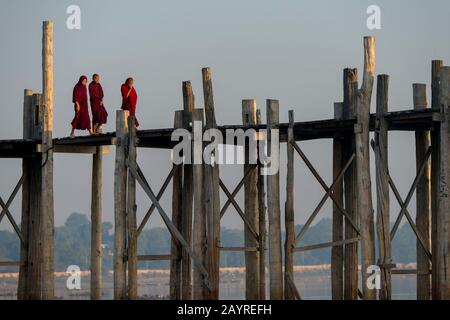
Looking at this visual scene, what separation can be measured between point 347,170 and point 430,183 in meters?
1.41

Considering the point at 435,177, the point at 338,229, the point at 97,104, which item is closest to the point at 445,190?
the point at 435,177

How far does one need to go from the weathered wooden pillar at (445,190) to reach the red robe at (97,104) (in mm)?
7061

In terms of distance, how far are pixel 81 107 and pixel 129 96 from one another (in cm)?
87

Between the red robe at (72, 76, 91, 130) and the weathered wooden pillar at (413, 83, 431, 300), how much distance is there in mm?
5795

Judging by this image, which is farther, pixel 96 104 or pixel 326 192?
pixel 96 104

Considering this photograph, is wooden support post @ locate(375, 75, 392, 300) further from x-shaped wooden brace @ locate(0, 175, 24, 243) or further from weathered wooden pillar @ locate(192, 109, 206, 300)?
x-shaped wooden brace @ locate(0, 175, 24, 243)

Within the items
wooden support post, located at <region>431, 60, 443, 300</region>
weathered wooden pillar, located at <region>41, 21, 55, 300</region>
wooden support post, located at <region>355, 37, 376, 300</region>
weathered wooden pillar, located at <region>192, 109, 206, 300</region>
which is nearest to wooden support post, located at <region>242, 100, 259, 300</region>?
weathered wooden pillar, located at <region>192, 109, 206, 300</region>

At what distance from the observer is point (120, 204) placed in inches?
1028

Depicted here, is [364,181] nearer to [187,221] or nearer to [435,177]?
[435,177]

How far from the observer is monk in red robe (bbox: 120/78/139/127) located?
27438 millimetres

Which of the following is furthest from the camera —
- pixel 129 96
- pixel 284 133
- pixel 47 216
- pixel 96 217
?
pixel 96 217

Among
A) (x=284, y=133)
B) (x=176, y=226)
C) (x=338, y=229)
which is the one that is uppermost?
(x=284, y=133)

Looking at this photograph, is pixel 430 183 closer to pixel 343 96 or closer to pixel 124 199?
pixel 343 96

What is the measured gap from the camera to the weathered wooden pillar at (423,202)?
84.3ft
